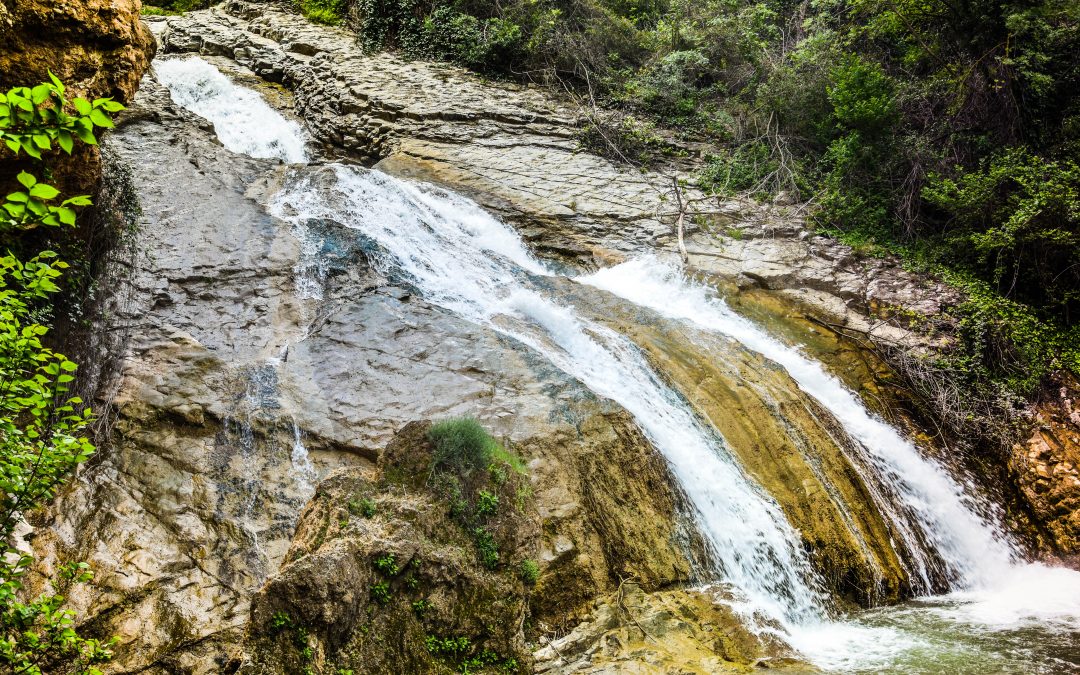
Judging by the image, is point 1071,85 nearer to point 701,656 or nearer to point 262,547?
point 701,656

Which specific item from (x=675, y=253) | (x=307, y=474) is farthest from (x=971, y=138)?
(x=307, y=474)

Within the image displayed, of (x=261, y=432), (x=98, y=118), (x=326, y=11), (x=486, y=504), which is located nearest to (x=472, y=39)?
(x=326, y=11)

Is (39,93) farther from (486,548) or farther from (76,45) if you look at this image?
(76,45)

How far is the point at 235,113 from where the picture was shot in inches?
583

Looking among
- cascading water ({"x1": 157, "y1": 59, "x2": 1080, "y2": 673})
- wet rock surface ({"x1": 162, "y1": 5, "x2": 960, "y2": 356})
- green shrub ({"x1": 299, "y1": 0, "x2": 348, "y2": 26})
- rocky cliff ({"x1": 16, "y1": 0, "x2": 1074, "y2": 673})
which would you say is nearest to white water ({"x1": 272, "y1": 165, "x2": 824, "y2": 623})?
cascading water ({"x1": 157, "y1": 59, "x2": 1080, "y2": 673})

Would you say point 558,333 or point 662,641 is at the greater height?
point 558,333

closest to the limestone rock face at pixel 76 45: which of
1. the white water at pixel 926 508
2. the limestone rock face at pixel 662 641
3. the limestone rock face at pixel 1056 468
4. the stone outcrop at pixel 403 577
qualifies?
the stone outcrop at pixel 403 577

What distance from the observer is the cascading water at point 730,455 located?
6.25m

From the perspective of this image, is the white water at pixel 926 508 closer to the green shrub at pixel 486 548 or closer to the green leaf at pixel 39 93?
the green shrub at pixel 486 548

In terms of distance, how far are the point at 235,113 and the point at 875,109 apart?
14223 millimetres

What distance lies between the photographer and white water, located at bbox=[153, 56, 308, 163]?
46.8 feet

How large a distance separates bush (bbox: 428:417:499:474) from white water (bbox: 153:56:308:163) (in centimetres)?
1075

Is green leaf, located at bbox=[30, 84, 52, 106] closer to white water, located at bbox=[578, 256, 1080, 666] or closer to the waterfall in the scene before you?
white water, located at bbox=[578, 256, 1080, 666]

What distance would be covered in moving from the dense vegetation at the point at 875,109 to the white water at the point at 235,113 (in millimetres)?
4383
